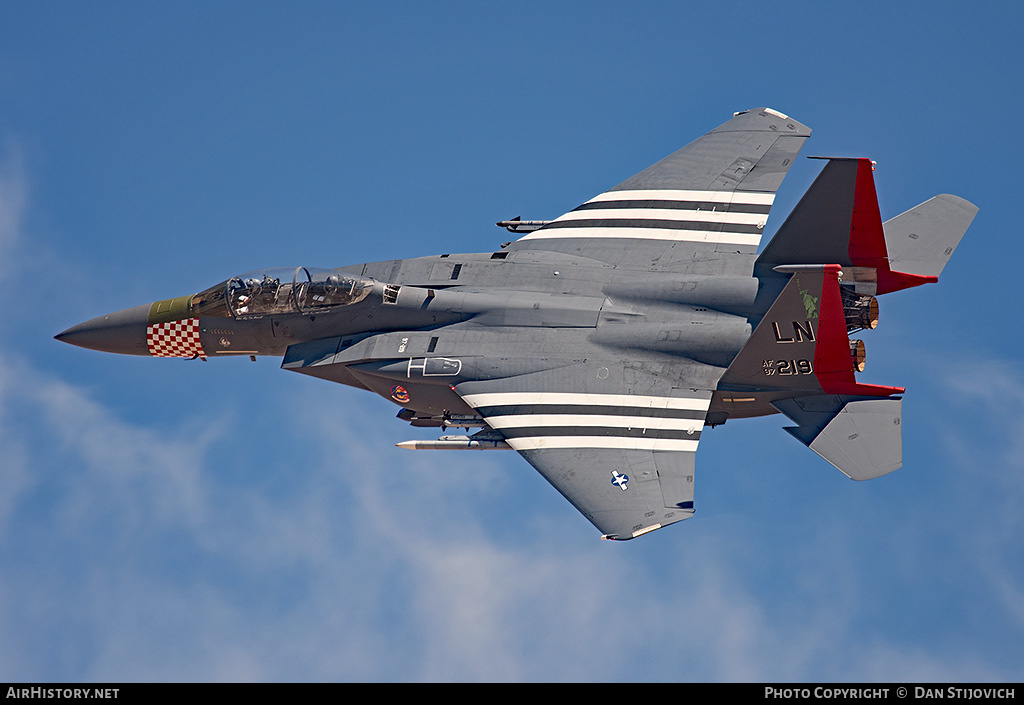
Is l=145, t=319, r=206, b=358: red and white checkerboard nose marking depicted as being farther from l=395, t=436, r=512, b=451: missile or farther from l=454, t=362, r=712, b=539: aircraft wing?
l=454, t=362, r=712, b=539: aircraft wing

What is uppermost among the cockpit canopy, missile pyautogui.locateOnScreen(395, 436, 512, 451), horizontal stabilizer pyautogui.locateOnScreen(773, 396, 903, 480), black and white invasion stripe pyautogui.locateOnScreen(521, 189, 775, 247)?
black and white invasion stripe pyautogui.locateOnScreen(521, 189, 775, 247)

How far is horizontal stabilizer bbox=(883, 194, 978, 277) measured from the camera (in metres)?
27.0

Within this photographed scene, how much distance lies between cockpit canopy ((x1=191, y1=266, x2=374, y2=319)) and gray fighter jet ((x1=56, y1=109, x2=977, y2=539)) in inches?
1.8

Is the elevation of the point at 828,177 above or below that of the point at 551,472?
above

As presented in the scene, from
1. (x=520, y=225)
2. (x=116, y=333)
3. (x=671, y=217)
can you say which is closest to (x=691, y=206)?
(x=671, y=217)

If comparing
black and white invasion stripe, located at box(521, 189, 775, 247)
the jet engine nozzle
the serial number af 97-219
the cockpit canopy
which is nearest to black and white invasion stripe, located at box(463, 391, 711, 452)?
the serial number af 97-219

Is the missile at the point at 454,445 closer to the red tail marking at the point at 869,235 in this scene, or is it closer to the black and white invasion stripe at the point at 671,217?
the black and white invasion stripe at the point at 671,217

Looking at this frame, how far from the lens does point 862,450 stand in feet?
77.1

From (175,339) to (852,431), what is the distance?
1397 centimetres

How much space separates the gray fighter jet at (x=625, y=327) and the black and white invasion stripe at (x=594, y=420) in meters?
0.04

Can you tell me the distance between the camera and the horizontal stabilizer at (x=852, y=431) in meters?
23.3
